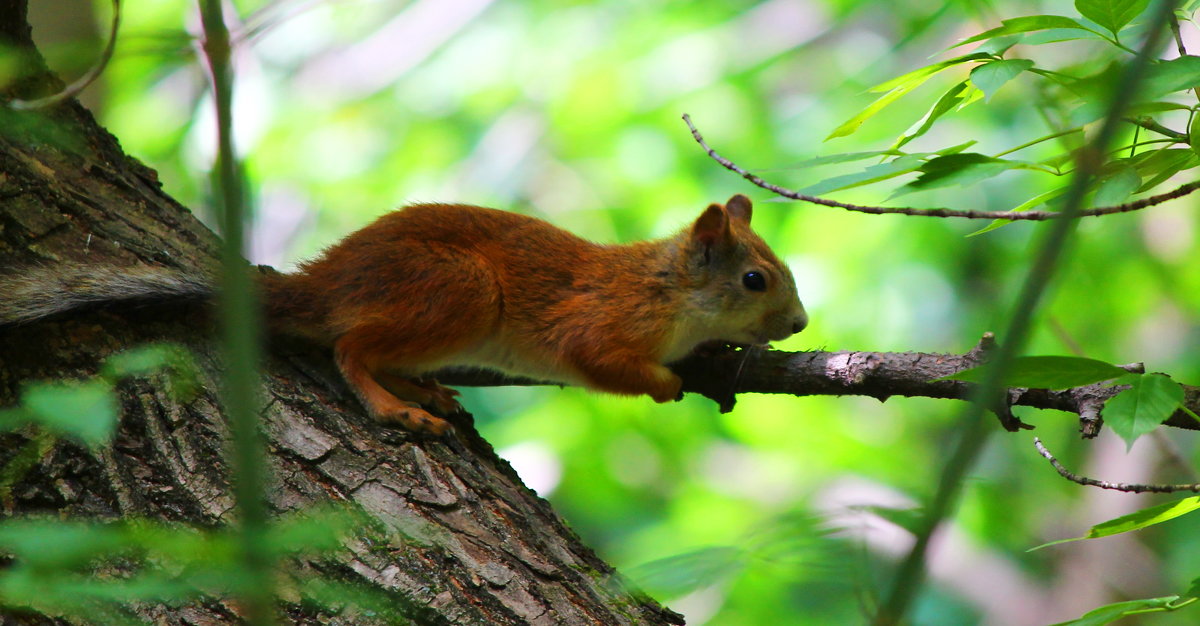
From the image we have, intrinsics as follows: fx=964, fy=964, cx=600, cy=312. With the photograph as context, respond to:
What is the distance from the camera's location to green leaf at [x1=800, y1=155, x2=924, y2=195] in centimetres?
146

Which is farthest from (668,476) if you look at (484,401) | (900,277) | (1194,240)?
(1194,240)

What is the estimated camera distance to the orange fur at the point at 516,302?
2635mm

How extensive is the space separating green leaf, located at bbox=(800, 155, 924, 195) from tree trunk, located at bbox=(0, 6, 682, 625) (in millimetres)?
936

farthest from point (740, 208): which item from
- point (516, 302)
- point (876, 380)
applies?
point (876, 380)

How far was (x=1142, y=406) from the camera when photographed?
1290mm

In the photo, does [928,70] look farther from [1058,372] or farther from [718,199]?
[718,199]

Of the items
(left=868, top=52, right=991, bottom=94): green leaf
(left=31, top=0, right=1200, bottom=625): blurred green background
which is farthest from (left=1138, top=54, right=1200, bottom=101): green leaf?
(left=31, top=0, right=1200, bottom=625): blurred green background

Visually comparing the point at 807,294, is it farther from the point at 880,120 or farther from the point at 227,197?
the point at 227,197

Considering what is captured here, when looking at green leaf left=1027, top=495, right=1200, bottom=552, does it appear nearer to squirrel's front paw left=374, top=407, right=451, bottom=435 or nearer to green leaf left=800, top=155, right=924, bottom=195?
green leaf left=800, top=155, right=924, bottom=195

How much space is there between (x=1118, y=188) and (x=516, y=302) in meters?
1.96

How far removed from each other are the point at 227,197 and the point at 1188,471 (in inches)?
81.6

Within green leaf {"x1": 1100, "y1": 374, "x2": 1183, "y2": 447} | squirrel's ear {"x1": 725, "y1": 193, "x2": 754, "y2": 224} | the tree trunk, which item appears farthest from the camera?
squirrel's ear {"x1": 725, "y1": 193, "x2": 754, "y2": 224}

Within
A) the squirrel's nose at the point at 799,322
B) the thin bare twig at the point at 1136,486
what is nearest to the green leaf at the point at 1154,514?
the thin bare twig at the point at 1136,486

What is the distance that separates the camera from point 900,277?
457cm
